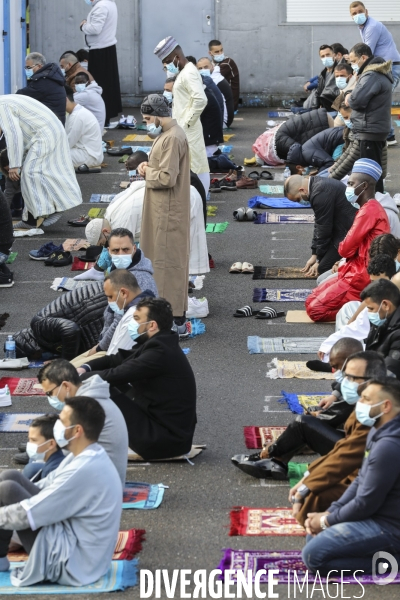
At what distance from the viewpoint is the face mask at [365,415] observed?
520 centimetres

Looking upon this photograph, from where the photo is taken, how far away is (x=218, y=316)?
988 centimetres

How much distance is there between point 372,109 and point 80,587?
25.8 ft

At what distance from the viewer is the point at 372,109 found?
1190 cm

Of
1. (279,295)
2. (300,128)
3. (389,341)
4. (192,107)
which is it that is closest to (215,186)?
(300,128)

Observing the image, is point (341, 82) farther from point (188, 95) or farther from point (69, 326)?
point (69, 326)

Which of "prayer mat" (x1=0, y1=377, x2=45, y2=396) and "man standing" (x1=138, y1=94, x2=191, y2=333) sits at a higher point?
"man standing" (x1=138, y1=94, x2=191, y2=333)

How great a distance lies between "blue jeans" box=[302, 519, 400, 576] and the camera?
201 inches

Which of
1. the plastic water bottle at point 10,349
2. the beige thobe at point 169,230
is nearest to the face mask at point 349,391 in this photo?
the beige thobe at point 169,230

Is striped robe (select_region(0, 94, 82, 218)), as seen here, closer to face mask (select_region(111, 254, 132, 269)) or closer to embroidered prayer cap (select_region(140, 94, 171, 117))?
embroidered prayer cap (select_region(140, 94, 171, 117))

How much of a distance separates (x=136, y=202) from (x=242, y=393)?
2.22 meters

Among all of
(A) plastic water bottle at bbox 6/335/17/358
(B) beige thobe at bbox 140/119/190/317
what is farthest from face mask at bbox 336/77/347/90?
(A) plastic water bottle at bbox 6/335/17/358

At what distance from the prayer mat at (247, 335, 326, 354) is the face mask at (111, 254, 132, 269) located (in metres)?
1.35

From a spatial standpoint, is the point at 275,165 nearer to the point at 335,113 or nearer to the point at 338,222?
the point at 335,113

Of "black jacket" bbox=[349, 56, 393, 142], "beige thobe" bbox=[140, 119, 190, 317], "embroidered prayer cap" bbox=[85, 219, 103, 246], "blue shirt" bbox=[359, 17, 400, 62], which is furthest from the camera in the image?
"blue shirt" bbox=[359, 17, 400, 62]
